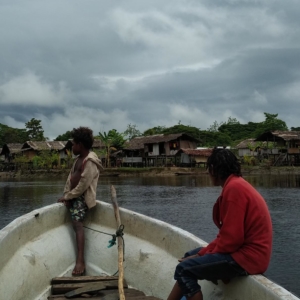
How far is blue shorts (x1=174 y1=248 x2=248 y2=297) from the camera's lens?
2428mm

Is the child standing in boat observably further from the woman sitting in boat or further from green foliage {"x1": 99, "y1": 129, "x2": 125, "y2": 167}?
green foliage {"x1": 99, "y1": 129, "x2": 125, "y2": 167}

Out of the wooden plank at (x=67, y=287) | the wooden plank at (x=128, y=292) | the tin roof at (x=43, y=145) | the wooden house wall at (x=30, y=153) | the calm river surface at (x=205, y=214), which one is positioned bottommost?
the calm river surface at (x=205, y=214)

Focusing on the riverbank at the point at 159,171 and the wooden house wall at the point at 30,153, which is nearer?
the riverbank at the point at 159,171

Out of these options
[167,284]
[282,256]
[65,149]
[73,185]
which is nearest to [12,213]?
[282,256]

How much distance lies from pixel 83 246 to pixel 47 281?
23.3 inches

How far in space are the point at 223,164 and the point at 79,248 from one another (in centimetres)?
216

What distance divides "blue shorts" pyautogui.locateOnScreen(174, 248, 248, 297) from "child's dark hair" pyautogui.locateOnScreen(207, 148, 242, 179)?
0.50 m

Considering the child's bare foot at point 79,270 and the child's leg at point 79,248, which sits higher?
the child's leg at point 79,248

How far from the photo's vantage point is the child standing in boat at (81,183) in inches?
166

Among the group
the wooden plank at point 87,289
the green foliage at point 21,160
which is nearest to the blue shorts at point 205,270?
the wooden plank at point 87,289

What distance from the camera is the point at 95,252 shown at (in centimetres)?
429

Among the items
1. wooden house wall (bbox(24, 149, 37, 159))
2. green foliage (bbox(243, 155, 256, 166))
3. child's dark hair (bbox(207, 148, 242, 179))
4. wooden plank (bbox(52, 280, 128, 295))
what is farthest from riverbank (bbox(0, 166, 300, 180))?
child's dark hair (bbox(207, 148, 242, 179))

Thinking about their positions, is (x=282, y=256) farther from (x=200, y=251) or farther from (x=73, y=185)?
(x=200, y=251)

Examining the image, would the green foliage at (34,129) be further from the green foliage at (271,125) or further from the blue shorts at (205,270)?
the blue shorts at (205,270)
